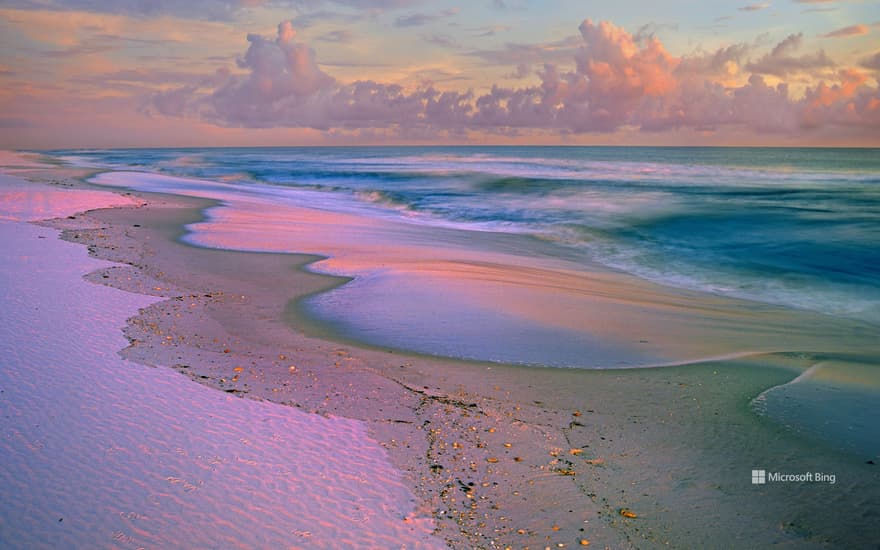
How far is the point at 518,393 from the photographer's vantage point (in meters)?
6.23

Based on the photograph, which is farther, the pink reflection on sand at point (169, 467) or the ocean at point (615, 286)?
the ocean at point (615, 286)

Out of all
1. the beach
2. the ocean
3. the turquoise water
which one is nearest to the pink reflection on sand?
the beach

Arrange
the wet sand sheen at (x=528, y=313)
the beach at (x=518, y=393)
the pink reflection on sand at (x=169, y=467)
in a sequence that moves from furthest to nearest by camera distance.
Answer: the wet sand sheen at (x=528, y=313) → the beach at (x=518, y=393) → the pink reflection on sand at (x=169, y=467)

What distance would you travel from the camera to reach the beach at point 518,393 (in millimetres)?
4188

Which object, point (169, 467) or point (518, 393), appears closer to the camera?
point (169, 467)

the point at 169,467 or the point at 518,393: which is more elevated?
the point at 169,467

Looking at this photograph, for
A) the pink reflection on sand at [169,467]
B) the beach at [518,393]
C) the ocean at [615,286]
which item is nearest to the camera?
the pink reflection on sand at [169,467]

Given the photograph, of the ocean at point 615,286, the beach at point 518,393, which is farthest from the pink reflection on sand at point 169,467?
the ocean at point 615,286

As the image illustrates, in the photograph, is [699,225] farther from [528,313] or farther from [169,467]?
[169,467]

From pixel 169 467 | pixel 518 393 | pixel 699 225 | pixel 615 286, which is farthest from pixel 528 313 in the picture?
pixel 699 225

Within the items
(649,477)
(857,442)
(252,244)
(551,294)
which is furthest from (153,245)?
(857,442)

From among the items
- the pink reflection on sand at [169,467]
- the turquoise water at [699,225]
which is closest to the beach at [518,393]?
the pink reflection on sand at [169,467]

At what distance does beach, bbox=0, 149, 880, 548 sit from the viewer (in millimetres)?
4188

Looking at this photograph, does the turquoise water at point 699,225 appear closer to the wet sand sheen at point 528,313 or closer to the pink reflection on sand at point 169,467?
the wet sand sheen at point 528,313
